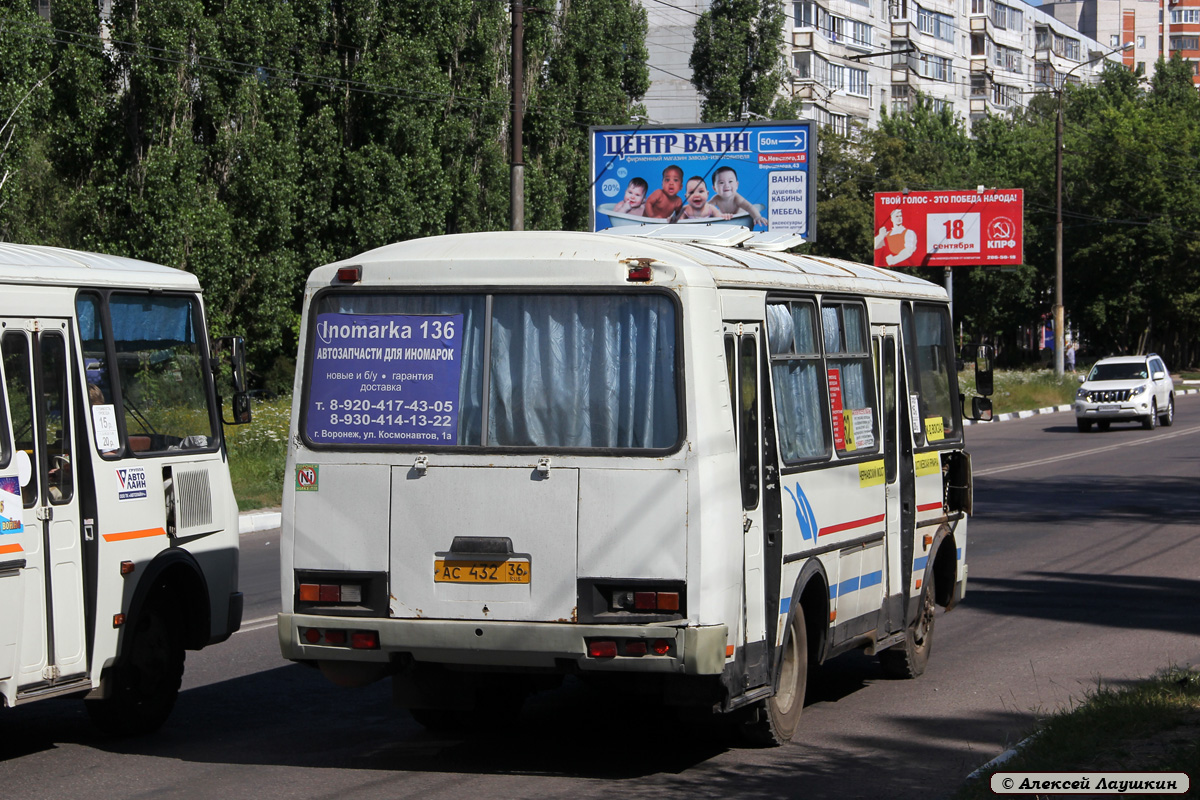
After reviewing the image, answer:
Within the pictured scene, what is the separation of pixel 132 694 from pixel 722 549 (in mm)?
3289

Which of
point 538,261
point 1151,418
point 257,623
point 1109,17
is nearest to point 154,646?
point 538,261

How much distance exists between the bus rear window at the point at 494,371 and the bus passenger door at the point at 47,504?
3.94ft

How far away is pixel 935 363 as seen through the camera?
1048 centimetres

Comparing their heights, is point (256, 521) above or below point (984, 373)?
below

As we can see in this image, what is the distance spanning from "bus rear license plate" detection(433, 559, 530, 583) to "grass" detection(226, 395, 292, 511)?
41.1ft

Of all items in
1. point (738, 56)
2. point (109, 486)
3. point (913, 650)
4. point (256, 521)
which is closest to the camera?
point (109, 486)

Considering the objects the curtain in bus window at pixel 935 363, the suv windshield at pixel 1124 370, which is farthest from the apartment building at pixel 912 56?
the curtain in bus window at pixel 935 363

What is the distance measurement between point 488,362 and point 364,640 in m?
1.37

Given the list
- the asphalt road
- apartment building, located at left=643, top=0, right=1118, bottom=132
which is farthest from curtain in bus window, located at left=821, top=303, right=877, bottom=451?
apartment building, located at left=643, top=0, right=1118, bottom=132

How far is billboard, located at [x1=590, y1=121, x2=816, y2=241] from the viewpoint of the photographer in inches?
1296

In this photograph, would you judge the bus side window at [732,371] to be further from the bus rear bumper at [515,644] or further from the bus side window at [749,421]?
the bus rear bumper at [515,644]

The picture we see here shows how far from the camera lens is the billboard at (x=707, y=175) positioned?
32906 mm

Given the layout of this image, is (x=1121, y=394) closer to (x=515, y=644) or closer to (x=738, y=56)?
(x=738, y=56)

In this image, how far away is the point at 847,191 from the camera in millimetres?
67375
